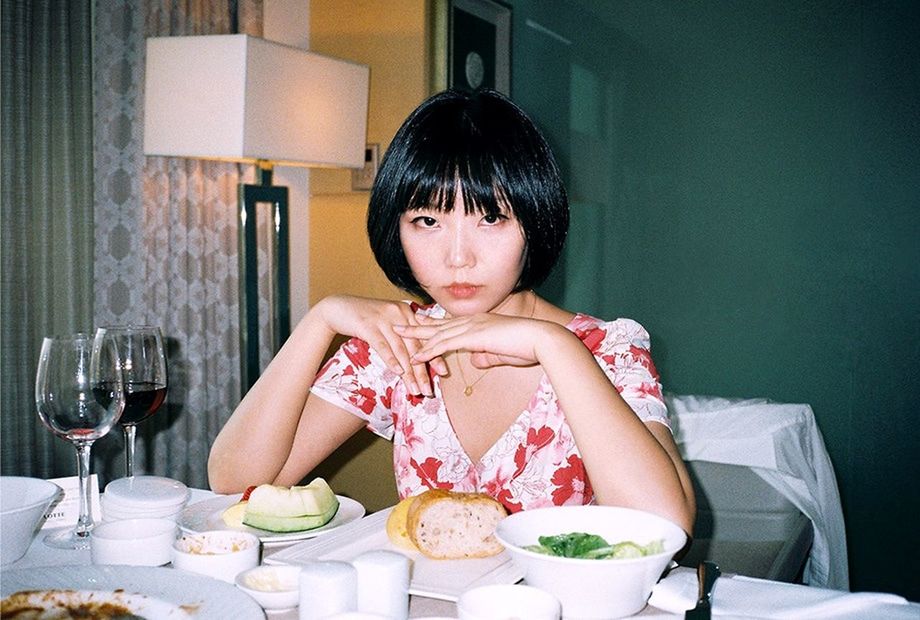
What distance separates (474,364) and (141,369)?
18.0 inches

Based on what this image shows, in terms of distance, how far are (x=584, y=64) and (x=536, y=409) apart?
241 cm

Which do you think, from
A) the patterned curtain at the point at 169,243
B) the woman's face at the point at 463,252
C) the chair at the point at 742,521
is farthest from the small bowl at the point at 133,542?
the patterned curtain at the point at 169,243

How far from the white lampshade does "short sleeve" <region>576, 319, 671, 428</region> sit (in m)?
1.53

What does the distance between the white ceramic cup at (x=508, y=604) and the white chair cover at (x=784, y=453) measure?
63.5 inches

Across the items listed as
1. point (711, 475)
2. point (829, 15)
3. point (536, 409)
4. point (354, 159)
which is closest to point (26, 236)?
point (354, 159)

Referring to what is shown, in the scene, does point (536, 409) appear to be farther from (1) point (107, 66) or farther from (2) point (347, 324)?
(1) point (107, 66)

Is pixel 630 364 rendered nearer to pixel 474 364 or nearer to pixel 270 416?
pixel 474 364

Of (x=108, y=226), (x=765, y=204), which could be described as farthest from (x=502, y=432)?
(x=765, y=204)

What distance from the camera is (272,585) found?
2.93 feet

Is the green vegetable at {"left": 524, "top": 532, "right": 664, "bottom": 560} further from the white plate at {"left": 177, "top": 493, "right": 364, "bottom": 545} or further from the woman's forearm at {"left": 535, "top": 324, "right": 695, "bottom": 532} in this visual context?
the white plate at {"left": 177, "top": 493, "right": 364, "bottom": 545}

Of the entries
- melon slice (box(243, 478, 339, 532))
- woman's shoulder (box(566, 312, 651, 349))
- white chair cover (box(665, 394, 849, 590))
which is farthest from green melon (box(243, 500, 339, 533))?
white chair cover (box(665, 394, 849, 590))

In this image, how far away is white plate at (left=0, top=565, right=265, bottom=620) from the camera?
81cm

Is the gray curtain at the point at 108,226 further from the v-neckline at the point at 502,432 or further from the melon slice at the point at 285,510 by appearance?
the melon slice at the point at 285,510

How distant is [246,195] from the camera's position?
2893 mm
